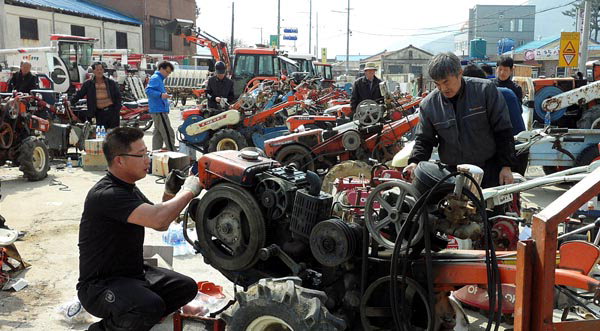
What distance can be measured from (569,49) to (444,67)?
12139 mm

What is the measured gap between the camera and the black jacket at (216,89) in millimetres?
11305

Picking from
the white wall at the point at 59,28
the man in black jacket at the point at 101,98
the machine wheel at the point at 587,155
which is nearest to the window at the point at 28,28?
the white wall at the point at 59,28

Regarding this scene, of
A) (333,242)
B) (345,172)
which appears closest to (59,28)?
(345,172)

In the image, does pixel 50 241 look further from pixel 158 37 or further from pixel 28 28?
pixel 158 37

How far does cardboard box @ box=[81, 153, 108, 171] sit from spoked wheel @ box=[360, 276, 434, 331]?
812 centimetres

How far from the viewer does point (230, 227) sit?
3.68m

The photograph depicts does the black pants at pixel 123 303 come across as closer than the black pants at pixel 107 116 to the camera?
Yes

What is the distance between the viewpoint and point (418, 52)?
203 feet

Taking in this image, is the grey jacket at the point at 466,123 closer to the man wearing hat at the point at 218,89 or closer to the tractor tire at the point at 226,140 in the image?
the tractor tire at the point at 226,140

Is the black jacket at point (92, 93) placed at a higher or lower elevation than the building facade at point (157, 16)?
lower

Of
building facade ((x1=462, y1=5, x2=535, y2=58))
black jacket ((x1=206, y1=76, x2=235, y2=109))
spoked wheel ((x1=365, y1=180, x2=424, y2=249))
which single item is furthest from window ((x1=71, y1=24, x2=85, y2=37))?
building facade ((x1=462, y1=5, x2=535, y2=58))

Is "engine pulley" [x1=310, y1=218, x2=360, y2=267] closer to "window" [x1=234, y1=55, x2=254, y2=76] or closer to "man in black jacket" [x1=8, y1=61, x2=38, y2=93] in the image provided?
"man in black jacket" [x1=8, y1=61, x2=38, y2=93]

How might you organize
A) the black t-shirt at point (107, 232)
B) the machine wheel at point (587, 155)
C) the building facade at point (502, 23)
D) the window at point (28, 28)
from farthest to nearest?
the building facade at point (502, 23) → the window at point (28, 28) → the machine wheel at point (587, 155) → the black t-shirt at point (107, 232)

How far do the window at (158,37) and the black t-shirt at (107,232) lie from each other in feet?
141
